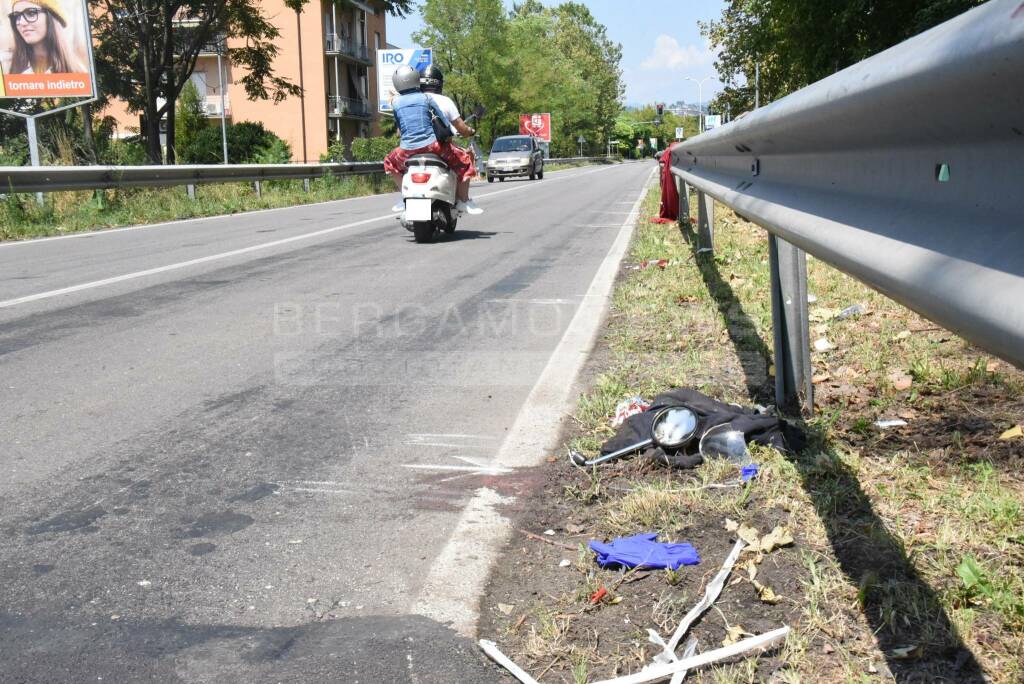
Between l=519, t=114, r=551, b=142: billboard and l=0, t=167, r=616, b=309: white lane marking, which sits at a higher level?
l=519, t=114, r=551, b=142: billboard

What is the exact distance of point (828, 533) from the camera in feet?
9.45

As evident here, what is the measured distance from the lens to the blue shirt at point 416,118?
446 inches

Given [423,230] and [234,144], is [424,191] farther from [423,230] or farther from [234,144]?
[234,144]

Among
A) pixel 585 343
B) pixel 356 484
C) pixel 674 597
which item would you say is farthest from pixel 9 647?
pixel 585 343

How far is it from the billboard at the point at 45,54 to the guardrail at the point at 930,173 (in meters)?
21.9

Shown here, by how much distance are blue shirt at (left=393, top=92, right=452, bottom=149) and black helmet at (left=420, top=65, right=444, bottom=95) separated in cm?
19

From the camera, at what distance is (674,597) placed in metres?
2.63

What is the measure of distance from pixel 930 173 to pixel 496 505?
1.93 meters

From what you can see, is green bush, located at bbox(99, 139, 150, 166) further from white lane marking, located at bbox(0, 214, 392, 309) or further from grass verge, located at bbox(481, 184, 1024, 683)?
grass verge, located at bbox(481, 184, 1024, 683)

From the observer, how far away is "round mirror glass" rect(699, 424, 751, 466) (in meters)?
3.54

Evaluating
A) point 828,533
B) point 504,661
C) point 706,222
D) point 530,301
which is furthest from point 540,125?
point 504,661

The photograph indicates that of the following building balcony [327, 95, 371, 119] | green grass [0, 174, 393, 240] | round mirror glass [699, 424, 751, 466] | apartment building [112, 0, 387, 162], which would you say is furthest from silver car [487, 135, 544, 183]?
round mirror glass [699, 424, 751, 466]

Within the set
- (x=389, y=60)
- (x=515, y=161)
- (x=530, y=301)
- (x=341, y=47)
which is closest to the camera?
(x=530, y=301)

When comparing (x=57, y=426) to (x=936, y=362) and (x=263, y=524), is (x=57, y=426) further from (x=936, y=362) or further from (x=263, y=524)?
(x=936, y=362)
